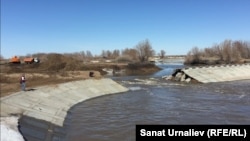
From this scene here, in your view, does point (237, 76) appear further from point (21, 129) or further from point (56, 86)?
point (21, 129)

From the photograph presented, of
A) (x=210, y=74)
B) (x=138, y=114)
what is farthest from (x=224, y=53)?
(x=138, y=114)

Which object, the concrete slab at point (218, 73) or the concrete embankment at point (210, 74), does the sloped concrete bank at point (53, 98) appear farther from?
the concrete slab at point (218, 73)

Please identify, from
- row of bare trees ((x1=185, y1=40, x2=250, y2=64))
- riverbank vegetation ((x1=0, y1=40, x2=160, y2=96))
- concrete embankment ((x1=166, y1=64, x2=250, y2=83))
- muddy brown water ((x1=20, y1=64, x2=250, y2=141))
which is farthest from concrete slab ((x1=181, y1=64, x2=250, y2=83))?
row of bare trees ((x1=185, y1=40, x2=250, y2=64))

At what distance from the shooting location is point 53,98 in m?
31.6

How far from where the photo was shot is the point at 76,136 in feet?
68.9

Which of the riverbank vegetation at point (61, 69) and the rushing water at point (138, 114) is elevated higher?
the riverbank vegetation at point (61, 69)

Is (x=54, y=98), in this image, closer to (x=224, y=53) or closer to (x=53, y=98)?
(x=53, y=98)

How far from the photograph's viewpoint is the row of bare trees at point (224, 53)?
157 meters

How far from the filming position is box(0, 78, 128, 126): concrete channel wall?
23781 mm

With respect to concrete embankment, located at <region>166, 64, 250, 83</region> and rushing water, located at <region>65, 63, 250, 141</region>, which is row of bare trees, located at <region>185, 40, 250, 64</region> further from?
rushing water, located at <region>65, 63, 250, 141</region>

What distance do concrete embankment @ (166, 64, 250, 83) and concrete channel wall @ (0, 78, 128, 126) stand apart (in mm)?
21552

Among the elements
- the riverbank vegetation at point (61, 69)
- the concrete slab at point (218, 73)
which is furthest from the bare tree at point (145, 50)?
the concrete slab at point (218, 73)

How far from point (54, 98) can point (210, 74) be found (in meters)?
44.3

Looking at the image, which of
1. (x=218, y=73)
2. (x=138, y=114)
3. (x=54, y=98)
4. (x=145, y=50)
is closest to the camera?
(x=138, y=114)
